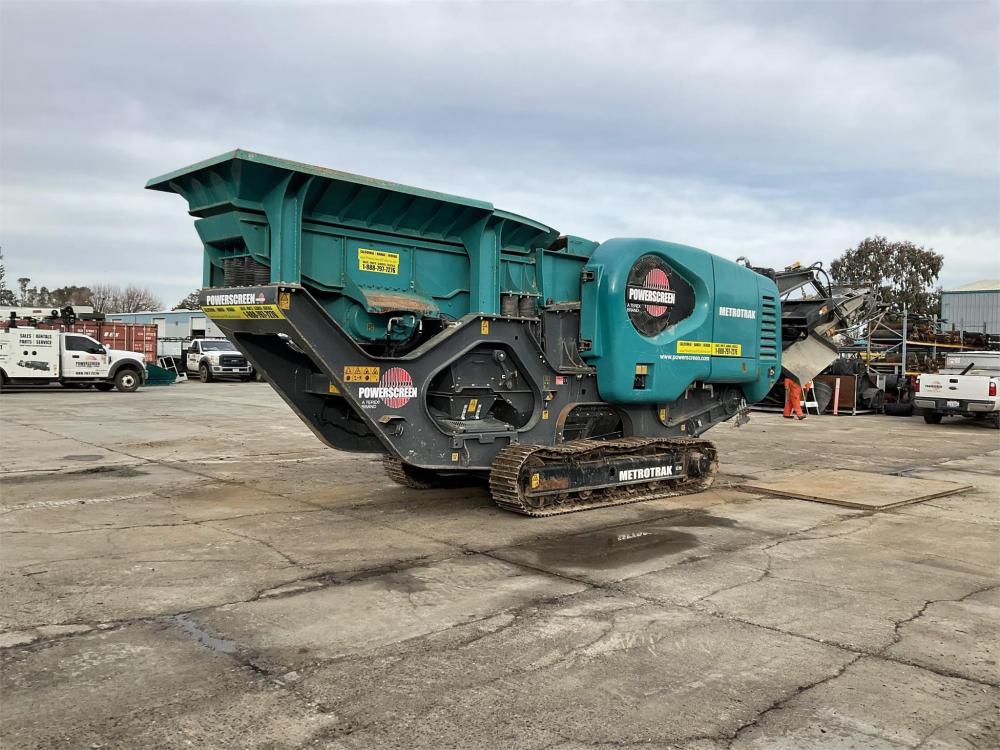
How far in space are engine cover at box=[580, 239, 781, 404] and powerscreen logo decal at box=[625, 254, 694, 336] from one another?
0.04 ft

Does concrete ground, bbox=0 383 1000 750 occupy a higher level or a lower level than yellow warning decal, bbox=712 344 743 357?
lower

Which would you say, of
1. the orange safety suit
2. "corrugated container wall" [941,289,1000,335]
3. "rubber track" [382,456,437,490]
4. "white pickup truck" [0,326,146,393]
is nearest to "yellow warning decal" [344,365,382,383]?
"rubber track" [382,456,437,490]

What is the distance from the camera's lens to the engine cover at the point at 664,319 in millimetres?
8641

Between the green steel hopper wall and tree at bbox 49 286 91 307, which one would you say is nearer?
the green steel hopper wall

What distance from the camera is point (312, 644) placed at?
14.2 ft

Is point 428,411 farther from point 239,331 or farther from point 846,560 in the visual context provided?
point 846,560

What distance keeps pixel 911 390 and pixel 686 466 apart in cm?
1781

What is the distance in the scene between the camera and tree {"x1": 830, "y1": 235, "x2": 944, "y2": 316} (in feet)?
185

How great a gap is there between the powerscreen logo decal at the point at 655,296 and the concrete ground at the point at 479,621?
Result: 6.68 ft

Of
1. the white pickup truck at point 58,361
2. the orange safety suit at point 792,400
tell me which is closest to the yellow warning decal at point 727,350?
the orange safety suit at point 792,400

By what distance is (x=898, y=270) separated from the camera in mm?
57594

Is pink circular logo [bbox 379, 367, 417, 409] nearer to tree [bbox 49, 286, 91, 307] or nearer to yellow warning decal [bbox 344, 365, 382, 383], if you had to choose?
yellow warning decal [bbox 344, 365, 382, 383]

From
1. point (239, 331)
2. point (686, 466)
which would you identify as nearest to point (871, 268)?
point (686, 466)

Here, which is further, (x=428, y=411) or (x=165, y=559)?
(x=428, y=411)
